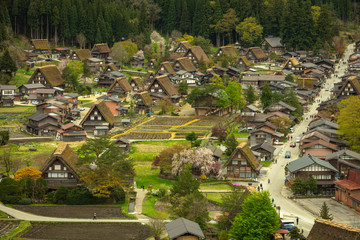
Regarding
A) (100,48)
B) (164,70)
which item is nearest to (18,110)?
(164,70)

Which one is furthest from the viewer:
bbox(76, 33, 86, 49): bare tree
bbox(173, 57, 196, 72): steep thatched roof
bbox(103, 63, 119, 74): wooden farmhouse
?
bbox(76, 33, 86, 49): bare tree

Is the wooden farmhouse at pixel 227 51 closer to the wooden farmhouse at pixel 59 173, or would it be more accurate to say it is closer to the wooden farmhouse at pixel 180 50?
the wooden farmhouse at pixel 180 50

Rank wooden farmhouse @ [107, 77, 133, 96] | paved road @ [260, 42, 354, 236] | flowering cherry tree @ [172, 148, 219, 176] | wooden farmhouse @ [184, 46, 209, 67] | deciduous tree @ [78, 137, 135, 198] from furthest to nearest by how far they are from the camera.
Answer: wooden farmhouse @ [184, 46, 209, 67]
wooden farmhouse @ [107, 77, 133, 96]
flowering cherry tree @ [172, 148, 219, 176]
deciduous tree @ [78, 137, 135, 198]
paved road @ [260, 42, 354, 236]

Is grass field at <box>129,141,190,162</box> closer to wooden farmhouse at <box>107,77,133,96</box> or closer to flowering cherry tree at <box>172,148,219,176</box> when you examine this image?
flowering cherry tree at <box>172,148,219,176</box>

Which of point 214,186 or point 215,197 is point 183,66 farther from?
point 215,197

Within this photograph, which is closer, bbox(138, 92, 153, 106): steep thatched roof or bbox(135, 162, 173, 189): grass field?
bbox(135, 162, 173, 189): grass field

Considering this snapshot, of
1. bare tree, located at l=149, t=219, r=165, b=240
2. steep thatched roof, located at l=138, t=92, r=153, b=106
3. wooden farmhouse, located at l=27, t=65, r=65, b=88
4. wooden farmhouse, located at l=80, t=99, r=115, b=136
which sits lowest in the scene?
bare tree, located at l=149, t=219, r=165, b=240

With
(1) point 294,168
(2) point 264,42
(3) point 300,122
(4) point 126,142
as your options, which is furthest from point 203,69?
(1) point 294,168

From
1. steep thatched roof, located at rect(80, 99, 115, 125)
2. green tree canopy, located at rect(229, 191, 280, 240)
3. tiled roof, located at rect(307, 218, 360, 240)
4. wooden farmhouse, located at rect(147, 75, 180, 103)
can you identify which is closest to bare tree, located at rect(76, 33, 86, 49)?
wooden farmhouse, located at rect(147, 75, 180, 103)
